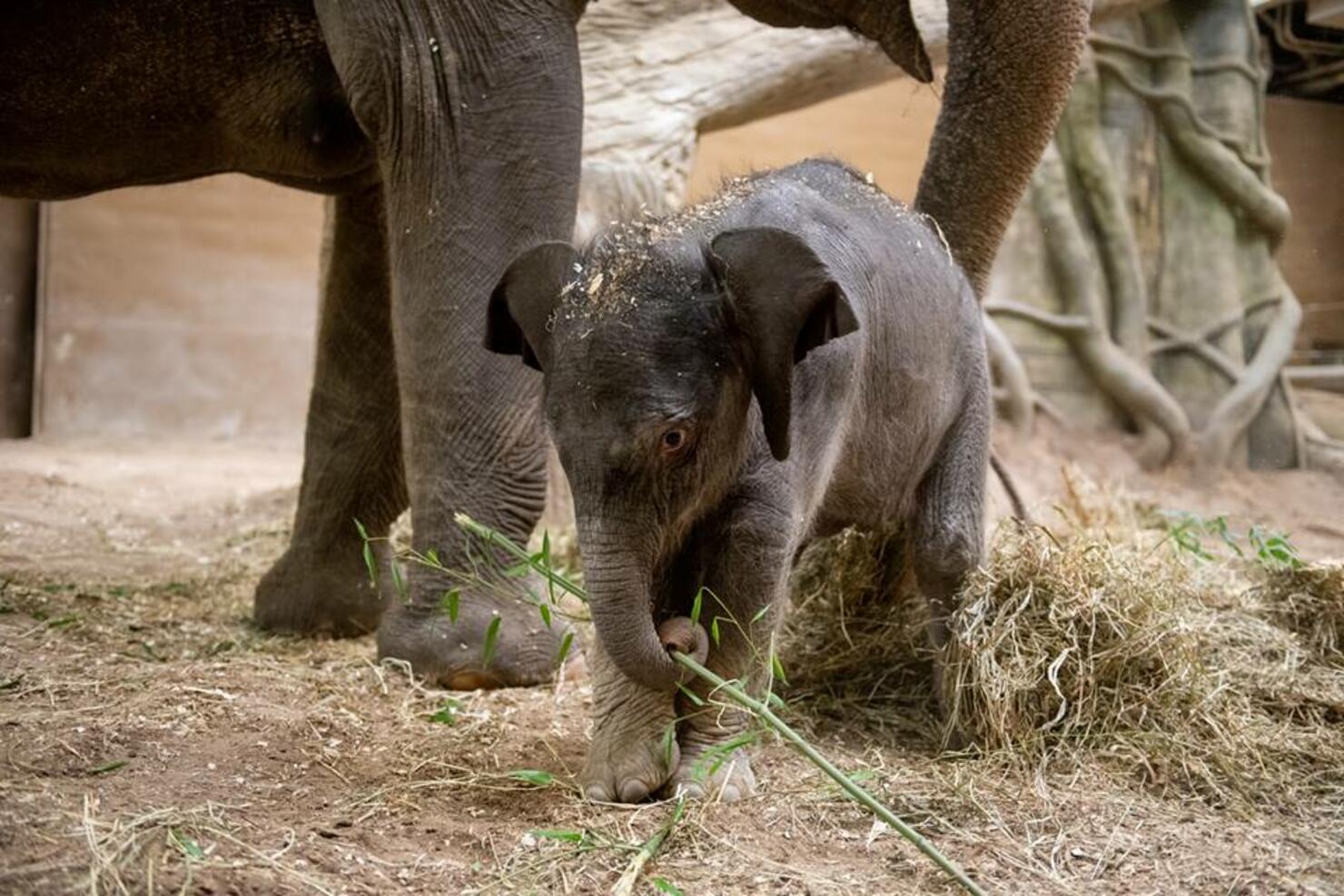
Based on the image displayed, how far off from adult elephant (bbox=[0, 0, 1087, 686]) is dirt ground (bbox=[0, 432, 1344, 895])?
462 mm

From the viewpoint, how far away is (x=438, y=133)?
3453 mm

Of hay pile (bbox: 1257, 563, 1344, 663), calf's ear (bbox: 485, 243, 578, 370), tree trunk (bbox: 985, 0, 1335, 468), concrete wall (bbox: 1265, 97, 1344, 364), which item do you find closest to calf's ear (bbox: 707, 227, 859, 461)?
calf's ear (bbox: 485, 243, 578, 370)

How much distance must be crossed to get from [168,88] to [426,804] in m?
2.08

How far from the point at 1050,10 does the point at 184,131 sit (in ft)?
7.09

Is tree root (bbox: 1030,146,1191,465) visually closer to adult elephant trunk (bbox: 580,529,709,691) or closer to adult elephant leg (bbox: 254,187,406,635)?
adult elephant leg (bbox: 254,187,406,635)

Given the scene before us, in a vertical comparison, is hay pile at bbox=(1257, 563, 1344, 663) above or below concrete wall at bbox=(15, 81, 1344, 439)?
above

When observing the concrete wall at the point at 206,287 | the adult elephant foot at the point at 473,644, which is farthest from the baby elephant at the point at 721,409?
the concrete wall at the point at 206,287

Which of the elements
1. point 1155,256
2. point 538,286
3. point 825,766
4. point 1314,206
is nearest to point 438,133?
point 538,286

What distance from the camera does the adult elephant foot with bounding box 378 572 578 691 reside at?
11.6 feet

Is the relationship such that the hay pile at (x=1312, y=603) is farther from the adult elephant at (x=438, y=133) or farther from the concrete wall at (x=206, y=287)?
the concrete wall at (x=206, y=287)

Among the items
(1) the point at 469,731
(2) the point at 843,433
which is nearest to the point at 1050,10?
(2) the point at 843,433

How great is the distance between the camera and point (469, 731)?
3.14 meters

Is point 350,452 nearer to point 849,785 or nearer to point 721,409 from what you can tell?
point 721,409

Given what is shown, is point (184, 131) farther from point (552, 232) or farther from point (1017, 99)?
point (1017, 99)
